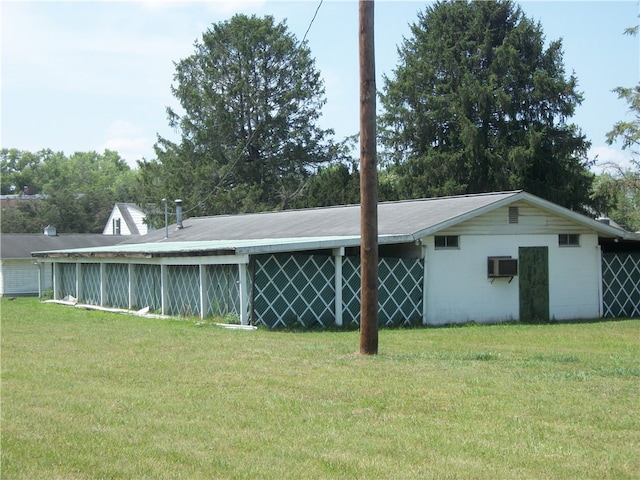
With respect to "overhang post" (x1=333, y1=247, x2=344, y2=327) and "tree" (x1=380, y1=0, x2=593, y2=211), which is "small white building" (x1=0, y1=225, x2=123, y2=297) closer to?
"tree" (x1=380, y1=0, x2=593, y2=211)

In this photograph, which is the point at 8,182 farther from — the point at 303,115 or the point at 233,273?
the point at 233,273

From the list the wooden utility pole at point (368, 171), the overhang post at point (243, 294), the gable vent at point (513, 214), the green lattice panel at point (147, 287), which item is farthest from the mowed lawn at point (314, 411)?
the green lattice panel at point (147, 287)

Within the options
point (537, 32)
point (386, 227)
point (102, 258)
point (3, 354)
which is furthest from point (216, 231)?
point (537, 32)

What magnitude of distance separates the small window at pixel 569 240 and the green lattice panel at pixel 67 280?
60.7ft

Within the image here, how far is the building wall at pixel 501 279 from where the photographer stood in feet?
72.3

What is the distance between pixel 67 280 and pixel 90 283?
3.39 m

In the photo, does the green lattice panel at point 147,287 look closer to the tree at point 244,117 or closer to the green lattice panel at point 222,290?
the green lattice panel at point 222,290

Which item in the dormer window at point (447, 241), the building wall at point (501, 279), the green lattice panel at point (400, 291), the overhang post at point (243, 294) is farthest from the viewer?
the dormer window at point (447, 241)

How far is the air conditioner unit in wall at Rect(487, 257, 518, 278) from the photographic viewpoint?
22.3 metres

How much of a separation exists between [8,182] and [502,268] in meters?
89.9

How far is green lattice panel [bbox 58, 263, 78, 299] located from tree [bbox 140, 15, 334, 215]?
1439 cm

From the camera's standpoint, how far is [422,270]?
2178 centimetres

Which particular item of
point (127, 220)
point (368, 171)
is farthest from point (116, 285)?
point (127, 220)

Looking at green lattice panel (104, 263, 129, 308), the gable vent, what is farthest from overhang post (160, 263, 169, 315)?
the gable vent
